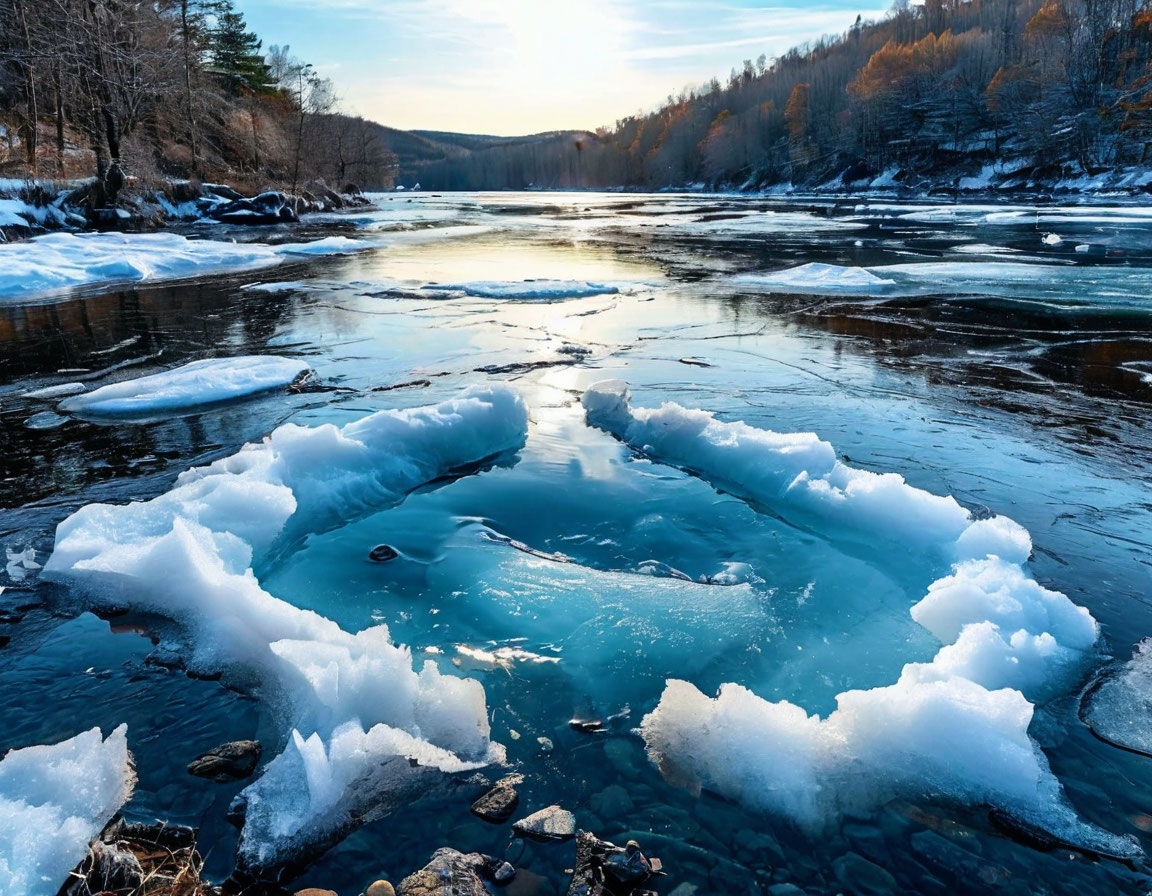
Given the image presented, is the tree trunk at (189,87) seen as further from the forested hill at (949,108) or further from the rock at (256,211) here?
the forested hill at (949,108)

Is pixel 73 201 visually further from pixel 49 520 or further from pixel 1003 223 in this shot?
pixel 1003 223

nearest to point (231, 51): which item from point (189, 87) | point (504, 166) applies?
point (189, 87)

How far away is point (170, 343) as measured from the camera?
8.32 metres

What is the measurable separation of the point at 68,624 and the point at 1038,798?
3594mm

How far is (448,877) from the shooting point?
5.98ft

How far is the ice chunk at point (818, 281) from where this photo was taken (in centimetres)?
1164

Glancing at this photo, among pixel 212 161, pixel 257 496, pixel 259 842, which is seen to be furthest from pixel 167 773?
pixel 212 161

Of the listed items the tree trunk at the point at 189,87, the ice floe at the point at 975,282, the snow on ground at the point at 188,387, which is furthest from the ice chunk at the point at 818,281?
the tree trunk at the point at 189,87

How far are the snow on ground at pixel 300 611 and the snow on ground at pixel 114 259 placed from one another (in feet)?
36.7

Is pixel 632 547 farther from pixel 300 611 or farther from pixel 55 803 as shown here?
pixel 55 803

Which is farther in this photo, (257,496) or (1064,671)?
(257,496)

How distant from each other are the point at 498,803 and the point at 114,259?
1636 cm

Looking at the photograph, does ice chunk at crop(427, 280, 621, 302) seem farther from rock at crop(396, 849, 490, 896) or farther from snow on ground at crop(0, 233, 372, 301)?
rock at crop(396, 849, 490, 896)

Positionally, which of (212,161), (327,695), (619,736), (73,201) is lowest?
(619,736)
